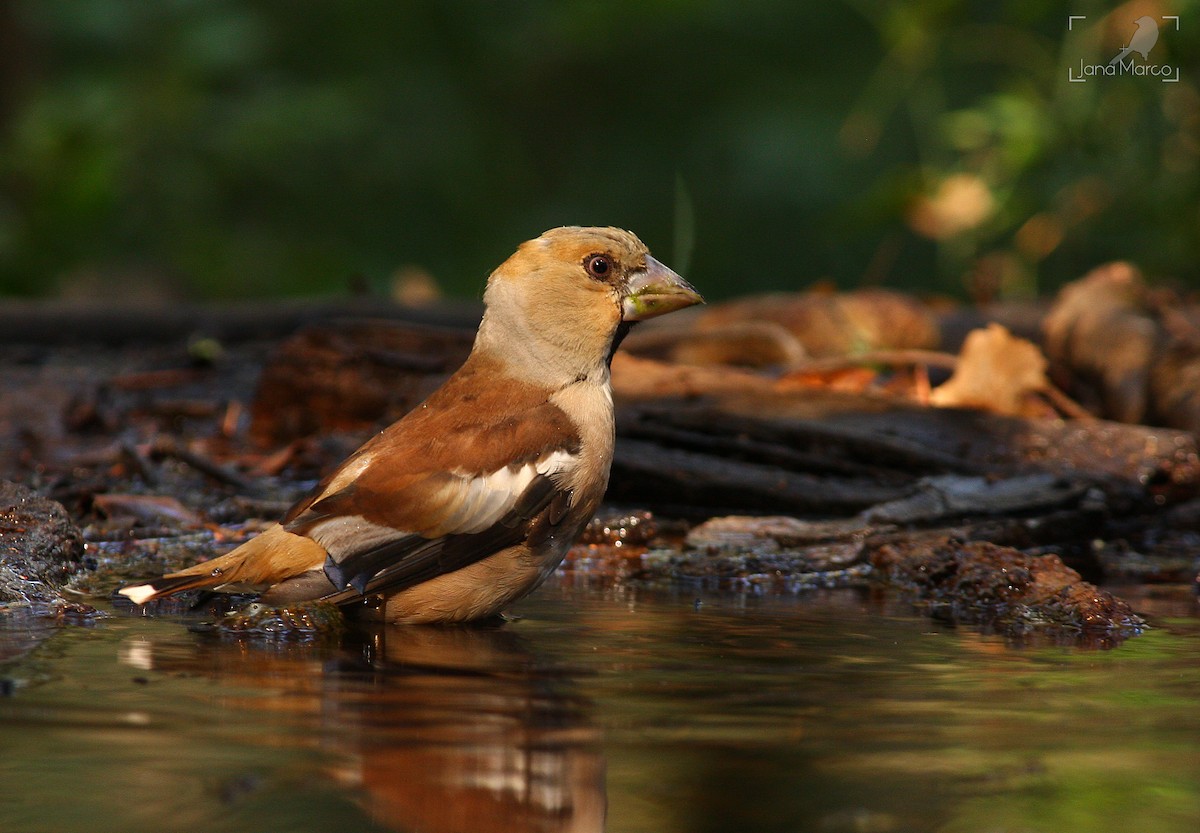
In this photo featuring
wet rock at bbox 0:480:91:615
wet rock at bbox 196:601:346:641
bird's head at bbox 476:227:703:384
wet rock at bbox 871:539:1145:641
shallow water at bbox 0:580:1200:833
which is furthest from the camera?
bird's head at bbox 476:227:703:384

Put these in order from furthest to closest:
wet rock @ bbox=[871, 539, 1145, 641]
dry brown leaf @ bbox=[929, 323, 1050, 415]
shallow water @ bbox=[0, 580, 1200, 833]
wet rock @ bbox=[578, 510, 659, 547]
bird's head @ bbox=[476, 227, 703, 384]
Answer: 1. dry brown leaf @ bbox=[929, 323, 1050, 415]
2. wet rock @ bbox=[578, 510, 659, 547]
3. bird's head @ bbox=[476, 227, 703, 384]
4. wet rock @ bbox=[871, 539, 1145, 641]
5. shallow water @ bbox=[0, 580, 1200, 833]

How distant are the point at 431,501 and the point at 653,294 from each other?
0.91 metres

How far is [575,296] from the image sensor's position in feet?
12.9

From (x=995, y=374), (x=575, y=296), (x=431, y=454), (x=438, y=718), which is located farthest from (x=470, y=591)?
(x=995, y=374)

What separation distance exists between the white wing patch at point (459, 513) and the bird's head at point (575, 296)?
0.50m

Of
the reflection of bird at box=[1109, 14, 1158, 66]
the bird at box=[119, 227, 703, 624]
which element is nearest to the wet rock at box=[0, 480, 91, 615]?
the bird at box=[119, 227, 703, 624]

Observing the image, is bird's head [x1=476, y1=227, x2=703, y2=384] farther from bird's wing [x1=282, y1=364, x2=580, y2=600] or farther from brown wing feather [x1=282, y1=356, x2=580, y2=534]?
bird's wing [x1=282, y1=364, x2=580, y2=600]

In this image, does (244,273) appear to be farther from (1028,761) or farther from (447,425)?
(1028,761)

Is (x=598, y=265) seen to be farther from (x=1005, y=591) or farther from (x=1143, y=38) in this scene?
(x=1143, y=38)

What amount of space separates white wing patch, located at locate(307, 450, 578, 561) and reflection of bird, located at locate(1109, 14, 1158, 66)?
220 inches

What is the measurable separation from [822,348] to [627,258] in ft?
9.57

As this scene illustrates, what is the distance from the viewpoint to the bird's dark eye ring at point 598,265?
3.96 meters

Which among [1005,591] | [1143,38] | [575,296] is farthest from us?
[1143,38]

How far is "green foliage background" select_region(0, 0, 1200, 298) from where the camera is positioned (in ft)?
28.1
